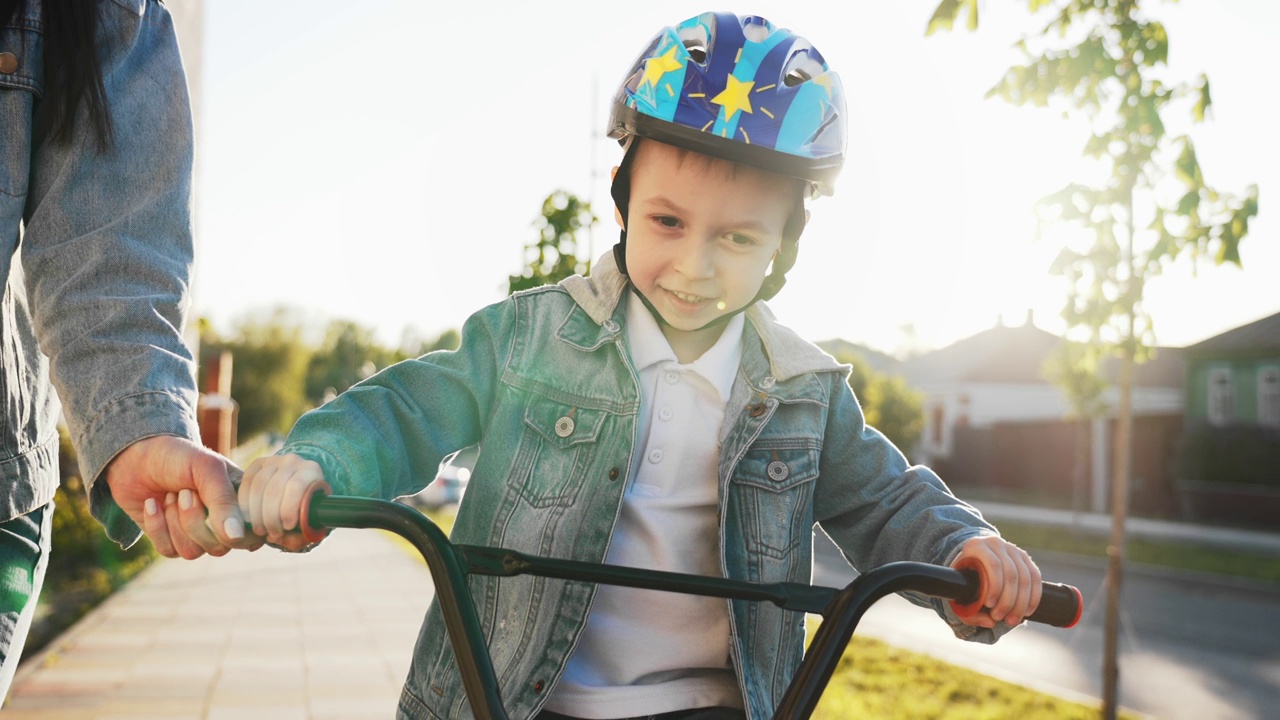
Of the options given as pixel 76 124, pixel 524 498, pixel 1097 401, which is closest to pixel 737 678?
pixel 524 498

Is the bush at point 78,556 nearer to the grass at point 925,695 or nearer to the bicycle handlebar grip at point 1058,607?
the grass at point 925,695

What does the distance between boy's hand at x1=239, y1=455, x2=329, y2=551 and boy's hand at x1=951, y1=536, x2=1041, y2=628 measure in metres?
1.04

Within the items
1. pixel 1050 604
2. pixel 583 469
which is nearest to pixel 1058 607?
pixel 1050 604

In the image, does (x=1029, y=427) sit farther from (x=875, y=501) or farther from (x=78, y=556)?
(x=875, y=501)

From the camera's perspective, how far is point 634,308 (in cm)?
217

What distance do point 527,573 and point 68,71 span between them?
3.16 feet

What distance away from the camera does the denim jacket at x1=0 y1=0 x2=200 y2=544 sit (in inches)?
53.8

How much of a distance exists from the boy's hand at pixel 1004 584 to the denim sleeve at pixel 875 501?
0.53ft

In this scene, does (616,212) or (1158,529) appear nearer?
(616,212)

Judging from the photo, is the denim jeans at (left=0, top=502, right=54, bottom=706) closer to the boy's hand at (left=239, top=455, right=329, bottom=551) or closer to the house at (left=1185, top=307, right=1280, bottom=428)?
the boy's hand at (left=239, top=455, right=329, bottom=551)

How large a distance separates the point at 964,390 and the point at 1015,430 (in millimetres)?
8845

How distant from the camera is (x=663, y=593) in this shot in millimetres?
1943

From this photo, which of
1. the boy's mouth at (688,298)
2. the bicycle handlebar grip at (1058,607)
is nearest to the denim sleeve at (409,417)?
the boy's mouth at (688,298)

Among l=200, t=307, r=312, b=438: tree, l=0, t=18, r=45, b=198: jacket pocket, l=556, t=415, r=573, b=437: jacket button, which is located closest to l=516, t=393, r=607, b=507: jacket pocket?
l=556, t=415, r=573, b=437: jacket button
